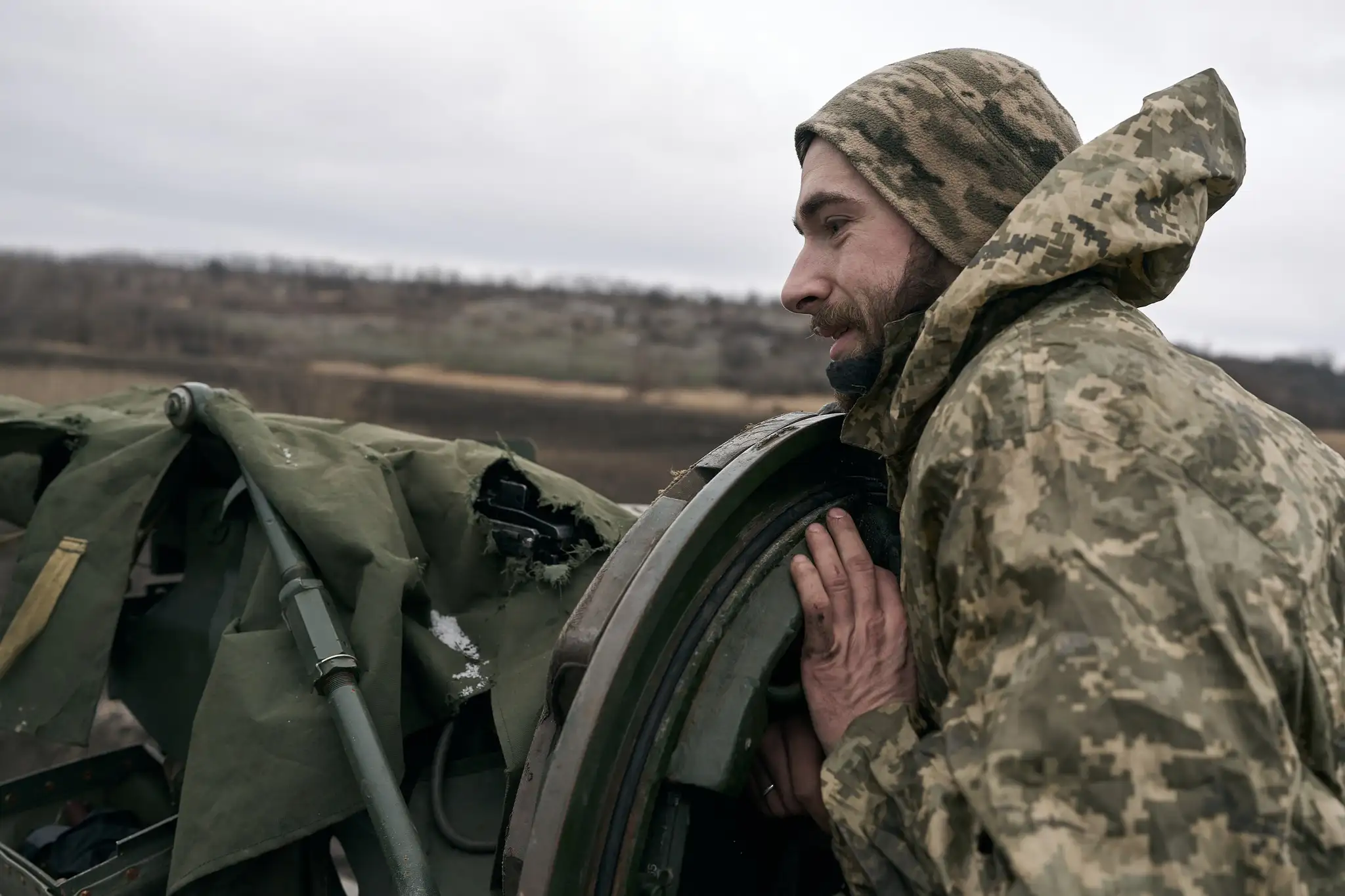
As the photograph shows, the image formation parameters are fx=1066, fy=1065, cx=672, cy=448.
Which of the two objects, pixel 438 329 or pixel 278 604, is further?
pixel 438 329

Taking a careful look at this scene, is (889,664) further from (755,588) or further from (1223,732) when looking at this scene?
(1223,732)

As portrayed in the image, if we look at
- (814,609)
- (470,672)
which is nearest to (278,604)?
(470,672)

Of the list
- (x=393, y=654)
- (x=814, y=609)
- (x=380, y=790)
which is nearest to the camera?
(x=814, y=609)

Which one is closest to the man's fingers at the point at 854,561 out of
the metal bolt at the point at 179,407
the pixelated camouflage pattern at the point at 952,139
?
the pixelated camouflage pattern at the point at 952,139

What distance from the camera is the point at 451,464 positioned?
2.86m

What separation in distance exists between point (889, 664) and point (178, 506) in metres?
2.16

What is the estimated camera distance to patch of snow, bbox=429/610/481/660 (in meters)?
2.46

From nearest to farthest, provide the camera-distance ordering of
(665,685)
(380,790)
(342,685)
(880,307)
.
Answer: (665,685) → (880,307) → (380,790) → (342,685)

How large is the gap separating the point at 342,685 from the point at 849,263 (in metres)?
1.29

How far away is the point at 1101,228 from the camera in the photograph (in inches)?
55.9

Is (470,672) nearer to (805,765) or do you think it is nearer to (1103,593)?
(805,765)

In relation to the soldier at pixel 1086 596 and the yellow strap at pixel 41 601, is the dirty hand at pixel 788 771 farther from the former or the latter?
the yellow strap at pixel 41 601

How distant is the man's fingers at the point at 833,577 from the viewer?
168 cm

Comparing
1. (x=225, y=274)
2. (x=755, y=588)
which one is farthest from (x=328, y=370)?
(x=755, y=588)
